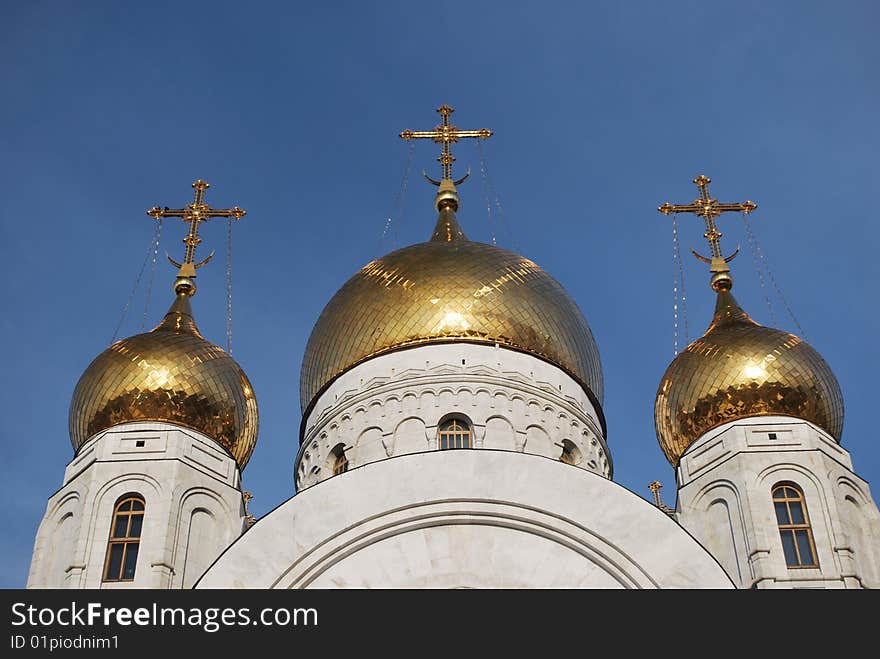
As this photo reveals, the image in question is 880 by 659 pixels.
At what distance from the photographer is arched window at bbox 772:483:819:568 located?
513 inches

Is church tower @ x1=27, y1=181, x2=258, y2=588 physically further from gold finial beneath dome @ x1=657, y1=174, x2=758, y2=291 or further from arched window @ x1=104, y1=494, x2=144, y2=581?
gold finial beneath dome @ x1=657, y1=174, x2=758, y2=291

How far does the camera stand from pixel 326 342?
52.6 feet

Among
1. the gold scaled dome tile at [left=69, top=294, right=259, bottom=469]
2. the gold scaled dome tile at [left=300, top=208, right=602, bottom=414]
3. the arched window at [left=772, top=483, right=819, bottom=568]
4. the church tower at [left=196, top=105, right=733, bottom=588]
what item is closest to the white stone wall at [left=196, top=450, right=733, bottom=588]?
the church tower at [left=196, top=105, right=733, bottom=588]

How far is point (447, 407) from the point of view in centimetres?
1480

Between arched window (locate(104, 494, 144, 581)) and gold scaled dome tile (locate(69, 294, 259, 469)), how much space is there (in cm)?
108

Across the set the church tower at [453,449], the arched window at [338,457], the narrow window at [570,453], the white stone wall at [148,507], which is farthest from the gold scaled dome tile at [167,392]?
the narrow window at [570,453]

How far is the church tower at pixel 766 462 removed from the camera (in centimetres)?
1302

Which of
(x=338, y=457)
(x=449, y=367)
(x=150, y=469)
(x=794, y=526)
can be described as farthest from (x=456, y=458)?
(x=794, y=526)

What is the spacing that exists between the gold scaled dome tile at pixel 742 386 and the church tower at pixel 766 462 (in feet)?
0.04

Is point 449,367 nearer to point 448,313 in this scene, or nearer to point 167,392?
point 448,313

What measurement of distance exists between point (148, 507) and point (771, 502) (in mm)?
6664
